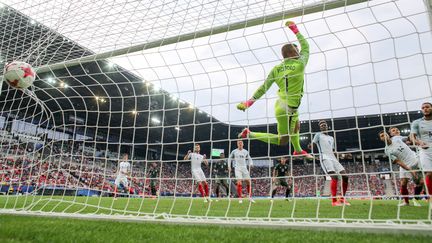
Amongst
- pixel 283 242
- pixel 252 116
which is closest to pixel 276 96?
pixel 252 116

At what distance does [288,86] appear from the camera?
14.4 ft

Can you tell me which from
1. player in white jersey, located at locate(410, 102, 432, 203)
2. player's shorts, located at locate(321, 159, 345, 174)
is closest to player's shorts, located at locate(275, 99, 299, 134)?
player in white jersey, located at locate(410, 102, 432, 203)

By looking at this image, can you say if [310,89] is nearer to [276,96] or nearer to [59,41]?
[276,96]

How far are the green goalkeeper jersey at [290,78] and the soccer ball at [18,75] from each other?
11.7 ft

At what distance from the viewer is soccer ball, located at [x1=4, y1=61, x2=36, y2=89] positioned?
4809mm

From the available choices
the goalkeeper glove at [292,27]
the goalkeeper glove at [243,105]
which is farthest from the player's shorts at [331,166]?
the goalkeeper glove at [292,27]

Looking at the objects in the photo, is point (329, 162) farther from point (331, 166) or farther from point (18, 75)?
point (18, 75)

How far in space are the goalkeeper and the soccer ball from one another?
335 cm

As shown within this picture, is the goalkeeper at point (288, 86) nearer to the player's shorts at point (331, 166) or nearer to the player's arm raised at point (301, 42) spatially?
the player's arm raised at point (301, 42)

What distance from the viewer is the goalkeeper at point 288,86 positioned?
4117 millimetres

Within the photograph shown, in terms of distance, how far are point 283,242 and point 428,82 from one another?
198cm

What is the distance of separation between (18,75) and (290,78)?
4.10m

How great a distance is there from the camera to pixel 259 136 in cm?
478

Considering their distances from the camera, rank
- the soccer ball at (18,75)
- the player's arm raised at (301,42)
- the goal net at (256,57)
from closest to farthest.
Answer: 1. the goal net at (256,57)
2. the player's arm raised at (301,42)
3. the soccer ball at (18,75)
